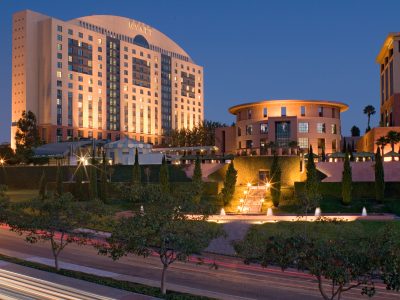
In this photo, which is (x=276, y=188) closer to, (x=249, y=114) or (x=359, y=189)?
(x=359, y=189)

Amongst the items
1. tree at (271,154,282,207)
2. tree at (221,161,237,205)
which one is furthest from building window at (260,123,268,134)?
tree at (221,161,237,205)

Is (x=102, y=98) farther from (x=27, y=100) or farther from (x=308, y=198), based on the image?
(x=308, y=198)

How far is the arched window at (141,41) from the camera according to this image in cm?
17710

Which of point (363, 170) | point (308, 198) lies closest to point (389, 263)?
point (308, 198)

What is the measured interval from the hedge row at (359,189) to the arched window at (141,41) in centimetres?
13374

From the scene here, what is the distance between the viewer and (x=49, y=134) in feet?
458

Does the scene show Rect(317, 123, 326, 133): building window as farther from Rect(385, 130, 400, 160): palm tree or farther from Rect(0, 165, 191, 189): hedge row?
Rect(0, 165, 191, 189): hedge row

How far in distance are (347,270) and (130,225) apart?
960cm

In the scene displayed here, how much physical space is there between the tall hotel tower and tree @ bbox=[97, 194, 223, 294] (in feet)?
410

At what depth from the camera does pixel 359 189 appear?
5422 cm

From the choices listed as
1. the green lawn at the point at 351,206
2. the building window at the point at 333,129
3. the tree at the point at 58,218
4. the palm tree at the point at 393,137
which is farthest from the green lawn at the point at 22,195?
the palm tree at the point at 393,137

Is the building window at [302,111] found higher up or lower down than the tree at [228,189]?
higher up

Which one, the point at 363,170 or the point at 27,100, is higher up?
the point at 27,100

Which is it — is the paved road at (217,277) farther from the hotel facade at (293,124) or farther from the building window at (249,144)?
the building window at (249,144)
